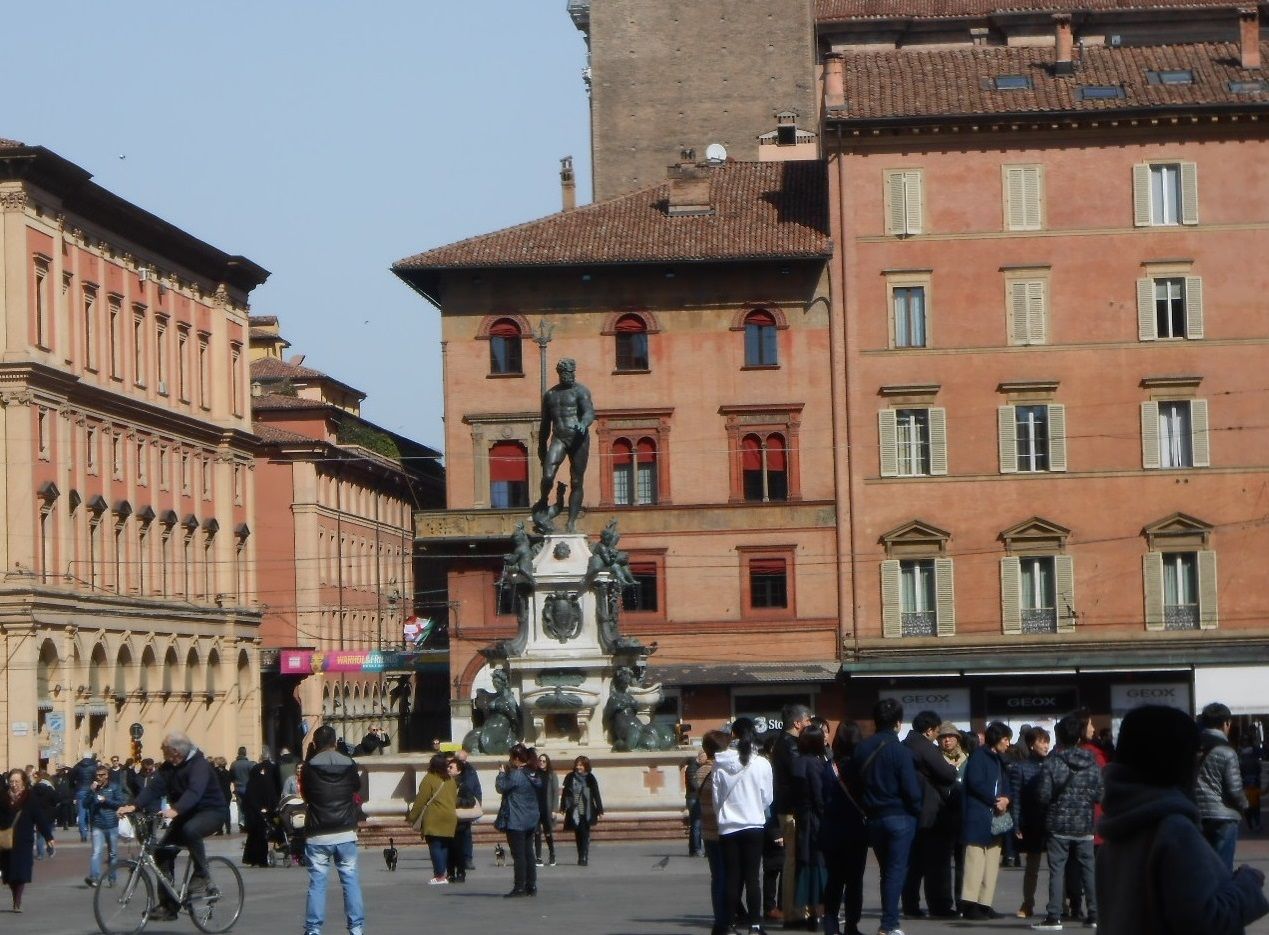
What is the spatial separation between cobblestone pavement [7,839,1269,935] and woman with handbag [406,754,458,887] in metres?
0.32

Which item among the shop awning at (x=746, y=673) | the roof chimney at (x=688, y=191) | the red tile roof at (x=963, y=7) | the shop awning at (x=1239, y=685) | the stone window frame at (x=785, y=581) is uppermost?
the red tile roof at (x=963, y=7)

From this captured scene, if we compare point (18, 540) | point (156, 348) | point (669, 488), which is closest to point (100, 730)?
point (18, 540)

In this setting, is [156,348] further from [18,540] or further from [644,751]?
[644,751]

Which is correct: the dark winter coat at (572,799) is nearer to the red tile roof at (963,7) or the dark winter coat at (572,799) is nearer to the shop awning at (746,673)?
the shop awning at (746,673)

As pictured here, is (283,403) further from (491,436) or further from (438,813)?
(438,813)

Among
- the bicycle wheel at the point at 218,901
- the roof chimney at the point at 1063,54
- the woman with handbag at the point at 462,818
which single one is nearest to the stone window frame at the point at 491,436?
the roof chimney at the point at 1063,54

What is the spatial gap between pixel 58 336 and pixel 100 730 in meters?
10.3

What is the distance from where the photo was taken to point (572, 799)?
29.1 meters

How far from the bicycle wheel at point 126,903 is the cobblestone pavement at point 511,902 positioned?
17.2 inches

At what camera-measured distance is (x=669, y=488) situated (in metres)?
60.7

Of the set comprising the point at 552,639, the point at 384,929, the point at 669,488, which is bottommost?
the point at 384,929

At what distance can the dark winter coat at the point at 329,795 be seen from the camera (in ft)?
57.5

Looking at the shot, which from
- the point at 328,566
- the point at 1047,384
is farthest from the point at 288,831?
the point at 328,566

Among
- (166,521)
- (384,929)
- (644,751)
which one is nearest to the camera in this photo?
(384,929)
